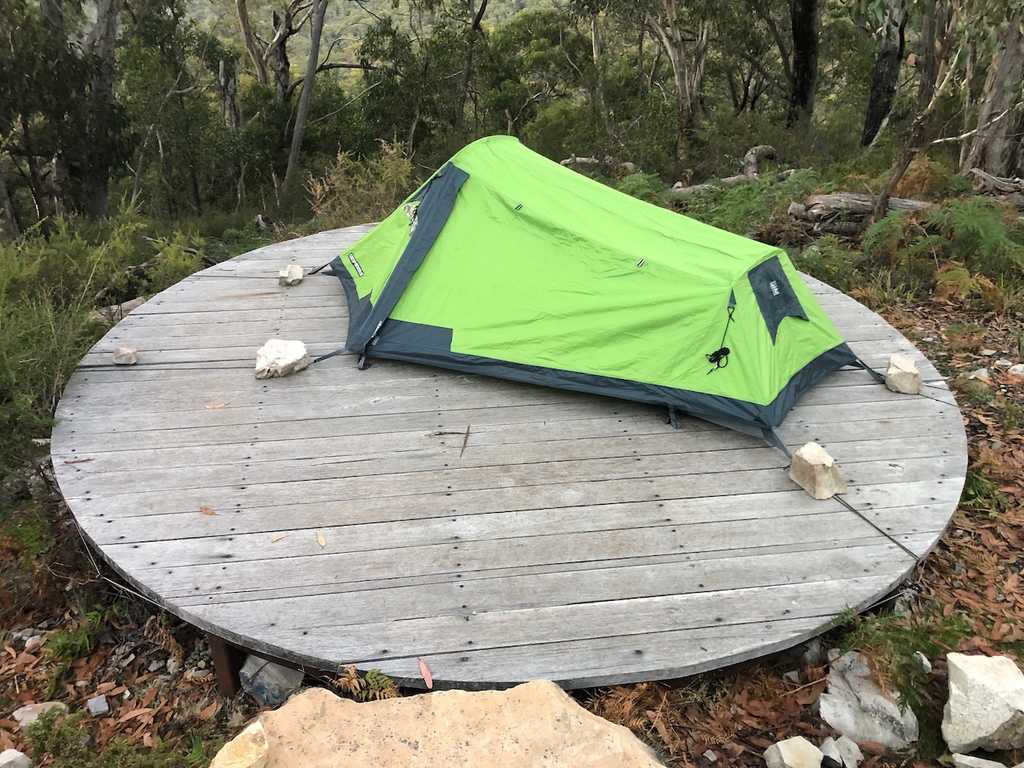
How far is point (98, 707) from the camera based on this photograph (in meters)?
2.98

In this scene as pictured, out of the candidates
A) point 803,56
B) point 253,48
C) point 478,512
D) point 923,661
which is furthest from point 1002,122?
point 253,48

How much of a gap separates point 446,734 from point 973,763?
5.74ft

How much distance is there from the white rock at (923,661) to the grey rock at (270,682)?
7.88ft

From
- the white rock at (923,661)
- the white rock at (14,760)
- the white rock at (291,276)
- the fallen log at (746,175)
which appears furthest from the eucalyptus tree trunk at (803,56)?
the white rock at (14,760)

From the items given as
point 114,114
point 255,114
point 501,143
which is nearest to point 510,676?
point 501,143

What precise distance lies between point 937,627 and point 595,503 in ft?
4.93

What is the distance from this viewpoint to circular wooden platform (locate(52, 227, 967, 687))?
292 cm

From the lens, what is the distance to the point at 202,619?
2943mm

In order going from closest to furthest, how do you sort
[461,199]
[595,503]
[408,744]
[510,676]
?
[408,744]
[510,676]
[595,503]
[461,199]

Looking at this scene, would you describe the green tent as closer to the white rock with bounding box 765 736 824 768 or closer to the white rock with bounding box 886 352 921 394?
the white rock with bounding box 886 352 921 394

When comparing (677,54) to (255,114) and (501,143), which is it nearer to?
(501,143)

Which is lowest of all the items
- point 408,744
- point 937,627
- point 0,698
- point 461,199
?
point 0,698

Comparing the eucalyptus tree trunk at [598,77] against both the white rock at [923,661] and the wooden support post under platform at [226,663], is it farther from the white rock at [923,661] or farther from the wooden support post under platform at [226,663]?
the wooden support post under platform at [226,663]

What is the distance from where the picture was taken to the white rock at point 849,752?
2583mm
